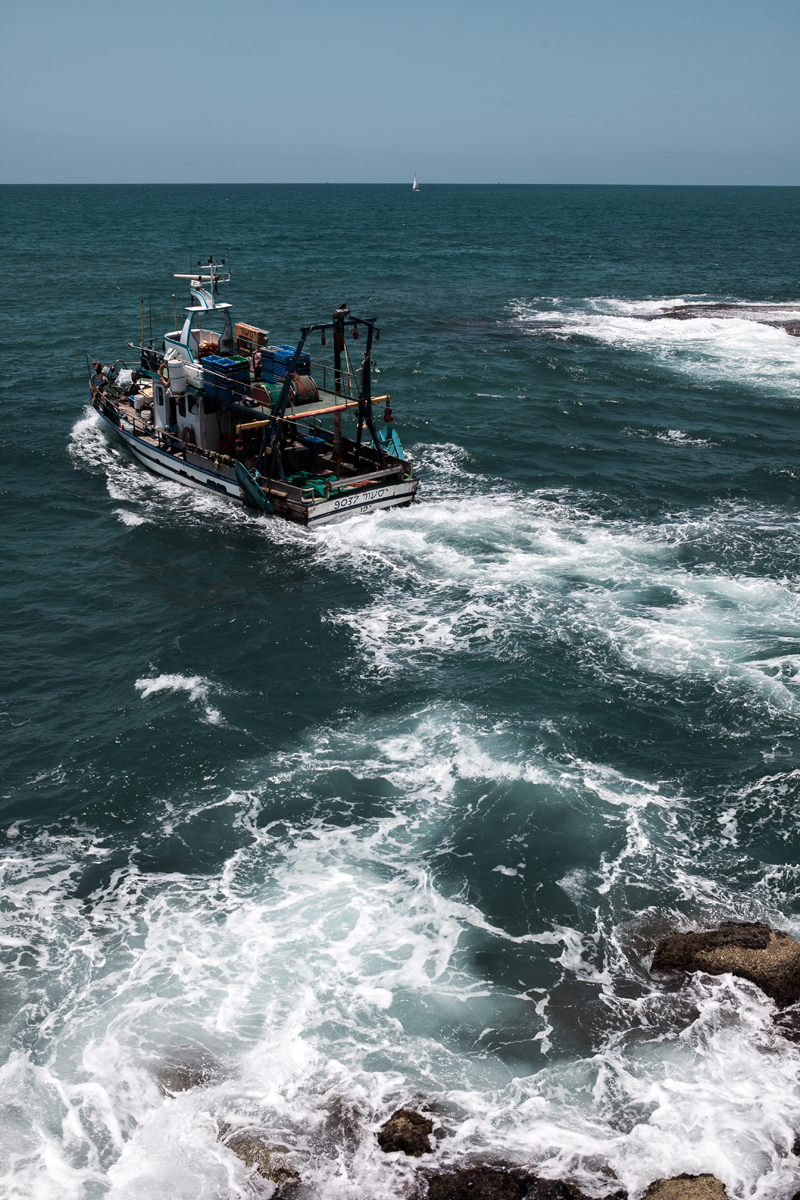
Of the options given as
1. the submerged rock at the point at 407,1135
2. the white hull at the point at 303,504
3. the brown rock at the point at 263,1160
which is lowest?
the brown rock at the point at 263,1160

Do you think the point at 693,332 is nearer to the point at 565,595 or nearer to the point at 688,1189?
the point at 565,595

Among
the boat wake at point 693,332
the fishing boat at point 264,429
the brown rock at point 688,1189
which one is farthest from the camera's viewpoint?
the boat wake at point 693,332

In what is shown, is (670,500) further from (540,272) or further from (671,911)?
(540,272)

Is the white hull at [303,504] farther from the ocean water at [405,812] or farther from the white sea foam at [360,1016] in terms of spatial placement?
the white sea foam at [360,1016]

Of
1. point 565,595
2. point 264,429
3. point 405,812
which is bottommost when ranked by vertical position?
point 405,812

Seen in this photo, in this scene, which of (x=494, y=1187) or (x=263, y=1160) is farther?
(x=263, y=1160)

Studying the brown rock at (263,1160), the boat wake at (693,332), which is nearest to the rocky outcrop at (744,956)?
the brown rock at (263,1160)

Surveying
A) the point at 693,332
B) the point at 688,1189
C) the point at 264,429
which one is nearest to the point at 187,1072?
the point at 688,1189
